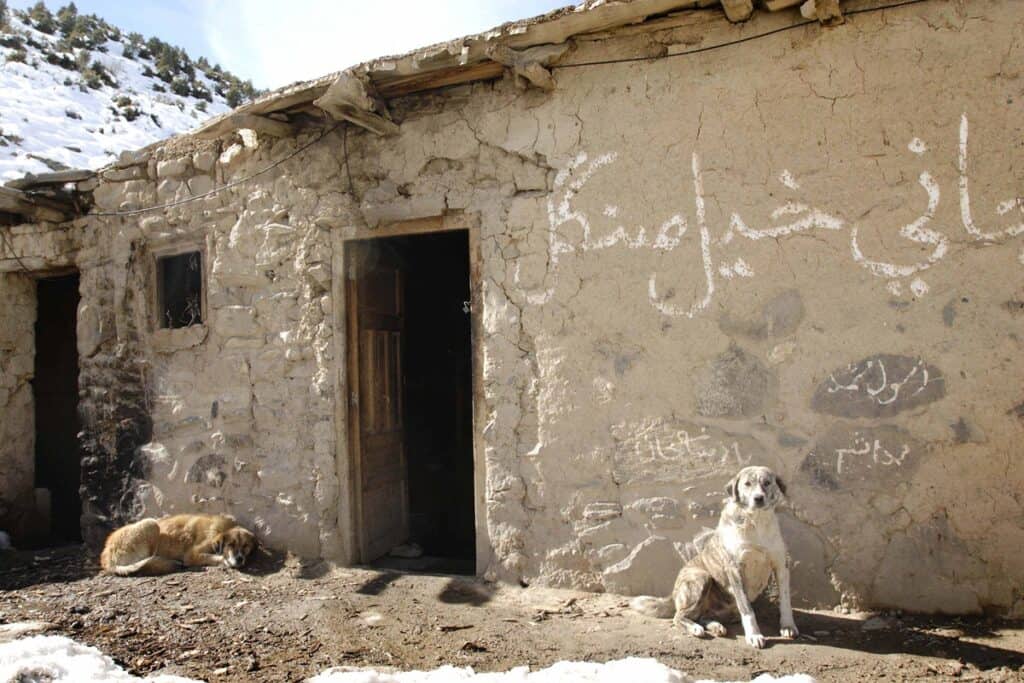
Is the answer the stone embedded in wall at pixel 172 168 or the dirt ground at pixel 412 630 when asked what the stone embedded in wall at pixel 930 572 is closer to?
the dirt ground at pixel 412 630

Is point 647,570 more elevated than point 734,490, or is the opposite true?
point 734,490

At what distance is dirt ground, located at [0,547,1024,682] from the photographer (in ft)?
10.4

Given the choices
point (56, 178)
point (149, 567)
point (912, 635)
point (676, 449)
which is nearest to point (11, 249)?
point (56, 178)

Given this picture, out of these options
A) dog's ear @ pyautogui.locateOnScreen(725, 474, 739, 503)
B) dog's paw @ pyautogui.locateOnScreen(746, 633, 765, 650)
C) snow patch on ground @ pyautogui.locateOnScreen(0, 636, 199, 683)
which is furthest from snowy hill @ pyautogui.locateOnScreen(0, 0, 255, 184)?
dog's paw @ pyautogui.locateOnScreen(746, 633, 765, 650)

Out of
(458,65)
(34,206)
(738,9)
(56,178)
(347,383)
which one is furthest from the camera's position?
(34,206)

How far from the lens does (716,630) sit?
137 inches

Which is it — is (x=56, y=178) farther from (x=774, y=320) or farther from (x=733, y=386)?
(x=774, y=320)

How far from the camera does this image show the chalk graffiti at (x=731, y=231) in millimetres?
3521

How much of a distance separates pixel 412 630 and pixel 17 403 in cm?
505

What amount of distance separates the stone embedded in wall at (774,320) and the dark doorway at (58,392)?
7016mm

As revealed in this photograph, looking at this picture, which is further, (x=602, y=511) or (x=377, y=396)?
(x=377, y=396)

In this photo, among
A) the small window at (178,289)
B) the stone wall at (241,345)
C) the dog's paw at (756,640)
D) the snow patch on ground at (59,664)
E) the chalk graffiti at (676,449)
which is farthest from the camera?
the small window at (178,289)

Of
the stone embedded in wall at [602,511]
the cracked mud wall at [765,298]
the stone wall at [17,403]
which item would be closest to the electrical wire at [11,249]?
the stone wall at [17,403]

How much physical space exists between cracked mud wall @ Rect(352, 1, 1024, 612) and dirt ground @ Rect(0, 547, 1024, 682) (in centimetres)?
25
